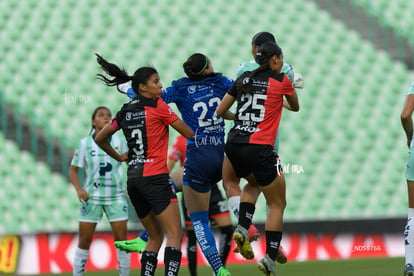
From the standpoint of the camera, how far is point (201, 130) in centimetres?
756

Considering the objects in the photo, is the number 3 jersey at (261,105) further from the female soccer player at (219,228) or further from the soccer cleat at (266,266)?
the female soccer player at (219,228)

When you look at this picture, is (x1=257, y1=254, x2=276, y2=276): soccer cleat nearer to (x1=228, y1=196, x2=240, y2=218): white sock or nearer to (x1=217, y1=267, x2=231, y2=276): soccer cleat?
(x1=217, y1=267, x2=231, y2=276): soccer cleat

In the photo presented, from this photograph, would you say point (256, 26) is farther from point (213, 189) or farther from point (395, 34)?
point (213, 189)

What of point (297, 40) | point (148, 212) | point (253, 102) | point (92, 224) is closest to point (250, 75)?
point (253, 102)

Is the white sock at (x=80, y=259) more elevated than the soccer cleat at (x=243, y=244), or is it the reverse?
the soccer cleat at (x=243, y=244)

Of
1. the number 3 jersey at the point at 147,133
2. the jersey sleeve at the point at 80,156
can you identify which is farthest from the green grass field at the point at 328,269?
the number 3 jersey at the point at 147,133

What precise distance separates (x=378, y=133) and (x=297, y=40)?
2626 mm

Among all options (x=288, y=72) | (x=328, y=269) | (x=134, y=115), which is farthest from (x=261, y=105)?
(x=328, y=269)

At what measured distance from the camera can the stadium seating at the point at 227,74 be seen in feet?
46.2

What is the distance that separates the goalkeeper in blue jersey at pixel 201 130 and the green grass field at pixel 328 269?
2.24m

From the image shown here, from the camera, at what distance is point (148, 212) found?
6.90 meters

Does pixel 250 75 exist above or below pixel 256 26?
below

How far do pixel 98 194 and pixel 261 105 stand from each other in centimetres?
285

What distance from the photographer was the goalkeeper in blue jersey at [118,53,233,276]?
7500mm
